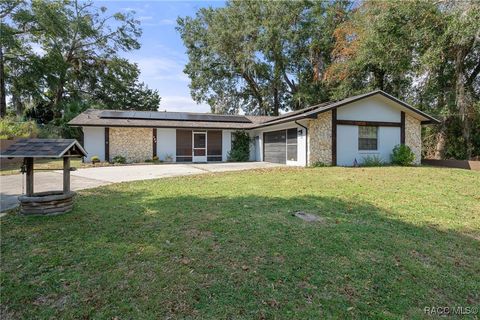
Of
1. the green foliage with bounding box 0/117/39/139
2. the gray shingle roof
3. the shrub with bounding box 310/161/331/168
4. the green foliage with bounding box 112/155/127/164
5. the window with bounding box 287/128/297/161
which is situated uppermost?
the green foliage with bounding box 0/117/39/139

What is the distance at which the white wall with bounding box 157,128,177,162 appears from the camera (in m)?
17.9

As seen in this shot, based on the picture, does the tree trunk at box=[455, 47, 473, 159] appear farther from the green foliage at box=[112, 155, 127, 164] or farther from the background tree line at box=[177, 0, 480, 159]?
the green foliage at box=[112, 155, 127, 164]

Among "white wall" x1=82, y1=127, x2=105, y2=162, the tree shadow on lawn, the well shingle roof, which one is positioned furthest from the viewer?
"white wall" x1=82, y1=127, x2=105, y2=162

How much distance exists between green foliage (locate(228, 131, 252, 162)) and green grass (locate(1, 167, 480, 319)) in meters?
12.7

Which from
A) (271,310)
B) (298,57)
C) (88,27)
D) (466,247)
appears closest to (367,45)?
(298,57)

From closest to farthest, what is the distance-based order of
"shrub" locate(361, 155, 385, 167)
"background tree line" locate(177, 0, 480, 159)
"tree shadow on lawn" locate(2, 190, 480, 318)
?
"tree shadow on lawn" locate(2, 190, 480, 318) < "shrub" locate(361, 155, 385, 167) < "background tree line" locate(177, 0, 480, 159)

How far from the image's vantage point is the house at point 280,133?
1430 centimetres

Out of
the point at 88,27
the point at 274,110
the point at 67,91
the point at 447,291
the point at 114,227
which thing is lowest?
the point at 447,291

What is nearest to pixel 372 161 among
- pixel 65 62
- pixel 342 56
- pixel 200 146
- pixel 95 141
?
pixel 200 146

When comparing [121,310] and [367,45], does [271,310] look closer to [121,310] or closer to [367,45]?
[121,310]

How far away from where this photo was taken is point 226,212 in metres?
5.42

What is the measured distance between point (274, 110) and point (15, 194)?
26.0 m

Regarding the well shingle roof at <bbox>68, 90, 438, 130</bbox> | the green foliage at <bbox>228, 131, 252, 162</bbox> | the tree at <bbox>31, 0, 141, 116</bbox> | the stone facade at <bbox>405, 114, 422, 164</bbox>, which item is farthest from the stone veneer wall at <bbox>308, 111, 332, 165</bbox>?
the tree at <bbox>31, 0, 141, 116</bbox>

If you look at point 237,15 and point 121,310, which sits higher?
point 237,15
